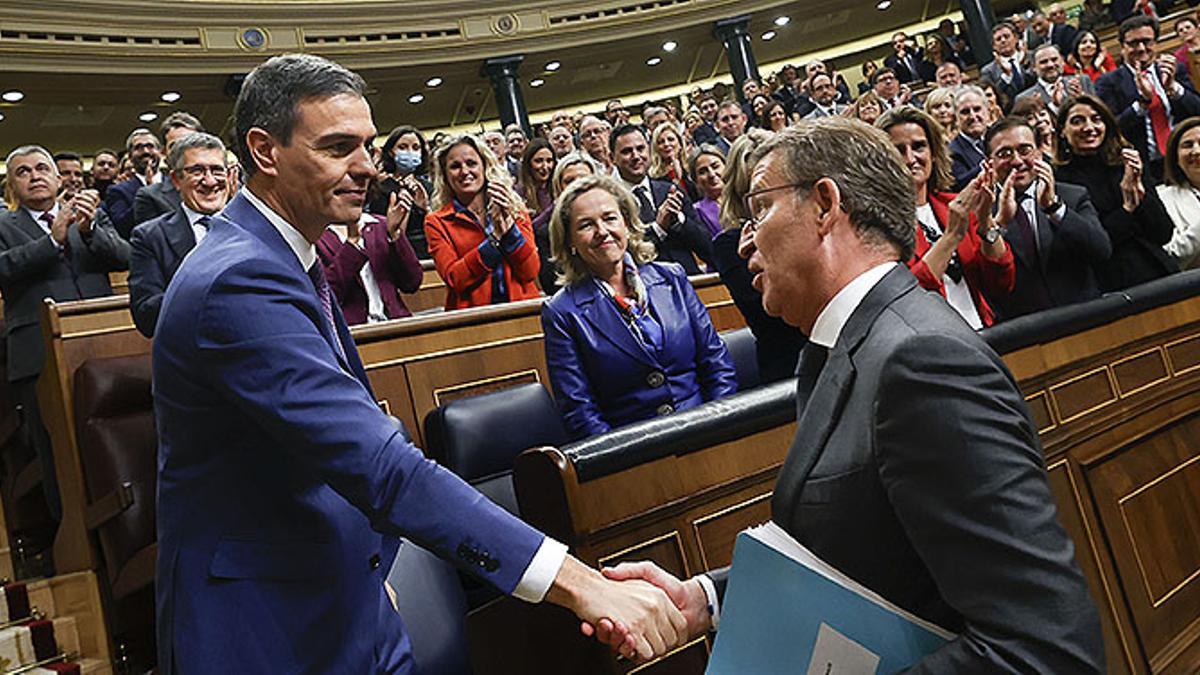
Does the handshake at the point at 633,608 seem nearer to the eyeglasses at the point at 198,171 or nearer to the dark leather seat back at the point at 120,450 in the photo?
the dark leather seat back at the point at 120,450

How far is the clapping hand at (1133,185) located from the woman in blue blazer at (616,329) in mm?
1169

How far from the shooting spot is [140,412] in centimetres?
213

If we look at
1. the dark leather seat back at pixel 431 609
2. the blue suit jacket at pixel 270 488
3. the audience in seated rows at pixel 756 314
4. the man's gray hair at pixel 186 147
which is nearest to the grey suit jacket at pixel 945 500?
the blue suit jacket at pixel 270 488

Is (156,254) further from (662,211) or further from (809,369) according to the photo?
(809,369)

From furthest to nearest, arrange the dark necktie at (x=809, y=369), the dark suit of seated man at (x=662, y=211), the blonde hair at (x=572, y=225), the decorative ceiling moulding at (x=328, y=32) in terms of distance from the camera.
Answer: the decorative ceiling moulding at (x=328, y=32) < the dark suit of seated man at (x=662, y=211) < the blonde hair at (x=572, y=225) < the dark necktie at (x=809, y=369)

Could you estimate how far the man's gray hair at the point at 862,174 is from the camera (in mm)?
867

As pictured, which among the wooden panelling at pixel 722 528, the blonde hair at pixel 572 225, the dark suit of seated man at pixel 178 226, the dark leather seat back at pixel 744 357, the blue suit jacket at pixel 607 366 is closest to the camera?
the wooden panelling at pixel 722 528

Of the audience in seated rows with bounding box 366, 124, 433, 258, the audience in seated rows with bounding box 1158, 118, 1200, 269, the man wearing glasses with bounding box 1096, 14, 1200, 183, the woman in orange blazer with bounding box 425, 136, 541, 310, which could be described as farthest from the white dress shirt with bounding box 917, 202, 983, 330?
the man wearing glasses with bounding box 1096, 14, 1200, 183

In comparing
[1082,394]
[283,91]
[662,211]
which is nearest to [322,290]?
[283,91]

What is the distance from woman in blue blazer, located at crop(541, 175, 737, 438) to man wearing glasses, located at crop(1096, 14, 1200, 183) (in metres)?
3.16

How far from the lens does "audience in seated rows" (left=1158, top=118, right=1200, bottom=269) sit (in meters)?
2.60

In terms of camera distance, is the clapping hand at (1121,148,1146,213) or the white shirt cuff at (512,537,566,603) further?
the clapping hand at (1121,148,1146,213)

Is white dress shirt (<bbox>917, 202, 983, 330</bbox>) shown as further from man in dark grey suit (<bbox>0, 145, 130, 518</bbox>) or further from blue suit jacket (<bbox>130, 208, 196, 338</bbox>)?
man in dark grey suit (<bbox>0, 145, 130, 518</bbox>)

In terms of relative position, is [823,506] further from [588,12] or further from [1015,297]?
[588,12]
